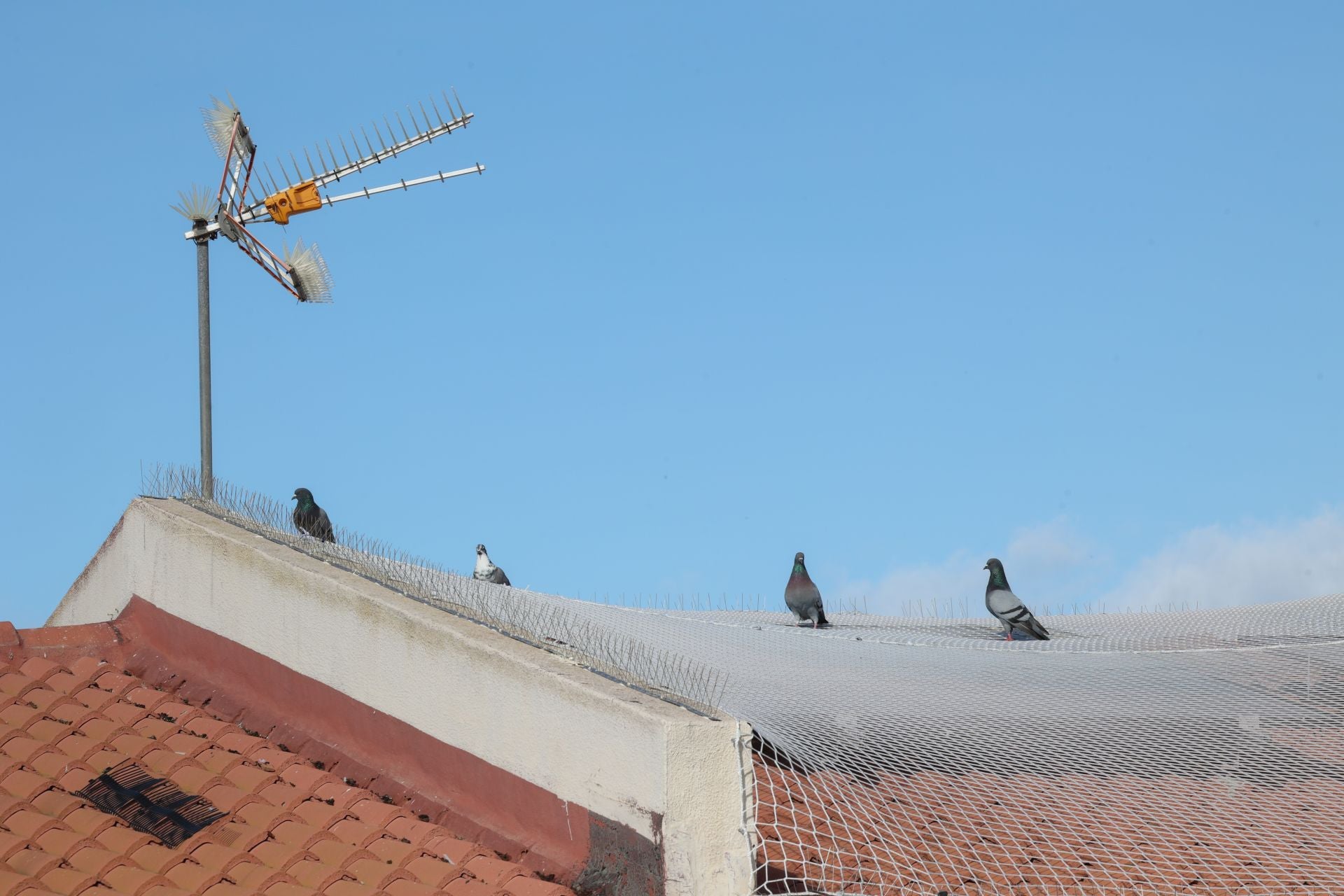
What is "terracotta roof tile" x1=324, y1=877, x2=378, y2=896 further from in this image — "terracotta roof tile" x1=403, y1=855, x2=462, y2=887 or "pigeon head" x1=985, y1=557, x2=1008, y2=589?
"pigeon head" x1=985, y1=557, x2=1008, y2=589

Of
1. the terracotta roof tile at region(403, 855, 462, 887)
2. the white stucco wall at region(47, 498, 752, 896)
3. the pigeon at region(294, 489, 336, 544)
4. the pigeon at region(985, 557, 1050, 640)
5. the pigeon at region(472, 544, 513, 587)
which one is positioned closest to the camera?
the white stucco wall at region(47, 498, 752, 896)

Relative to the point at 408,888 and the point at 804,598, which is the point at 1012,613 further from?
the point at 408,888

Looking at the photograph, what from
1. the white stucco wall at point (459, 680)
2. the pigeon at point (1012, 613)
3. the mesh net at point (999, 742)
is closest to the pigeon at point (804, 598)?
the pigeon at point (1012, 613)

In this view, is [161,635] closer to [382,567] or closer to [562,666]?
[382,567]

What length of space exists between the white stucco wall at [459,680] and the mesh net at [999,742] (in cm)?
13

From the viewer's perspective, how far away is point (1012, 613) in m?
7.94

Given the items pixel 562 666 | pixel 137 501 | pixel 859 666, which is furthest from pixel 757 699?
pixel 137 501

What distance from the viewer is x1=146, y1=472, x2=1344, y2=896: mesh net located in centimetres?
378

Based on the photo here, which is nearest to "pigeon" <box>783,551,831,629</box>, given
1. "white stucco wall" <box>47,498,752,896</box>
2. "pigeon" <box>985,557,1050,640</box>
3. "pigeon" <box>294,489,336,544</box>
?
"pigeon" <box>985,557,1050,640</box>

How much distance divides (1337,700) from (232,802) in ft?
14.2

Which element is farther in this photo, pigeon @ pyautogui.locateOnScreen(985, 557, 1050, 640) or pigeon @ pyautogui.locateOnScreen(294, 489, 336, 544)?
pigeon @ pyautogui.locateOnScreen(985, 557, 1050, 640)

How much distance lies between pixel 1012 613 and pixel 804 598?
4.44 ft

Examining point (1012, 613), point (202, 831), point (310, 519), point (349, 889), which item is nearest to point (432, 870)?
point (349, 889)

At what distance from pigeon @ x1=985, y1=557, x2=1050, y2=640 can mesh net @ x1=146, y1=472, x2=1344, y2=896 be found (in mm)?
1275
